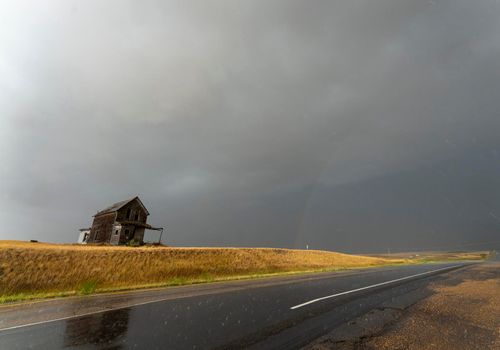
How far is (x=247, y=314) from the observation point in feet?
27.3

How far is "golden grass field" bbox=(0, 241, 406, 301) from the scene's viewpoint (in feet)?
54.0

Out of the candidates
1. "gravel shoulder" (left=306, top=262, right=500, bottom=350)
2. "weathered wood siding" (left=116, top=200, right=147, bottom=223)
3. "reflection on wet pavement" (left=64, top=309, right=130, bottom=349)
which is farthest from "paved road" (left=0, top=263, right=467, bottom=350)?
"weathered wood siding" (left=116, top=200, right=147, bottom=223)

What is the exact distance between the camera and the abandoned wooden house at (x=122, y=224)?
43.1m

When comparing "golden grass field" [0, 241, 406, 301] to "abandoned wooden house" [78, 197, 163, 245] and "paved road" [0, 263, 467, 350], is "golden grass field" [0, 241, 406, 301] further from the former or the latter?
"abandoned wooden house" [78, 197, 163, 245]

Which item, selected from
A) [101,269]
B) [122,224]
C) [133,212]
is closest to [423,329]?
[101,269]

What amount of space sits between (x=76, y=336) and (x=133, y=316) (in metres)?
2.15

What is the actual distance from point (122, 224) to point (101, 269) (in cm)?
2497

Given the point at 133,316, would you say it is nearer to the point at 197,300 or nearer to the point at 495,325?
the point at 197,300

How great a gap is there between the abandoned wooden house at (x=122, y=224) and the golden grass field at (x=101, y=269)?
66.9 ft

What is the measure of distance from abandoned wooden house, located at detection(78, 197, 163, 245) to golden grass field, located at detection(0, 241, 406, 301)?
66.9 feet

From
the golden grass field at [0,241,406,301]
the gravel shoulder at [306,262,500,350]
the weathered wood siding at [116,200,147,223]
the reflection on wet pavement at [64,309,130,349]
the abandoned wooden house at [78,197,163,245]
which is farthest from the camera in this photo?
the weathered wood siding at [116,200,147,223]

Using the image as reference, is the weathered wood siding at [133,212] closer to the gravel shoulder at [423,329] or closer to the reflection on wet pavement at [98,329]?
the reflection on wet pavement at [98,329]

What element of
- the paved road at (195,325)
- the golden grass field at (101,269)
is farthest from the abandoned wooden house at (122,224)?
the paved road at (195,325)

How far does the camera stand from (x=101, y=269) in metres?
20.1
